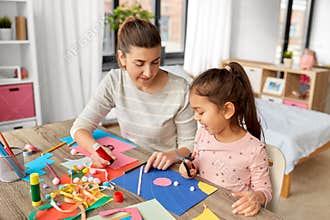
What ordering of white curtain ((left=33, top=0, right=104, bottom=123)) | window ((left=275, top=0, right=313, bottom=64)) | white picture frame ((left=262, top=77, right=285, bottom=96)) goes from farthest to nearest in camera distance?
window ((left=275, top=0, right=313, bottom=64)), white picture frame ((left=262, top=77, right=285, bottom=96)), white curtain ((left=33, top=0, right=104, bottom=123))

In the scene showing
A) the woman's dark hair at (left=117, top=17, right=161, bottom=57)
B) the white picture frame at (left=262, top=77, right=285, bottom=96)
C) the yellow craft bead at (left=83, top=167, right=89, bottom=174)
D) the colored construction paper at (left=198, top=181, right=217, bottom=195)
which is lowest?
the white picture frame at (left=262, top=77, right=285, bottom=96)

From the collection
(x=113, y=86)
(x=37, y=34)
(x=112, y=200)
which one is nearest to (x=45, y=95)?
(x=37, y=34)

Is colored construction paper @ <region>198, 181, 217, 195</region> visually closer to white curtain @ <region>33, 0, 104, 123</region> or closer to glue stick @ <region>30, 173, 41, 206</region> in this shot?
glue stick @ <region>30, 173, 41, 206</region>

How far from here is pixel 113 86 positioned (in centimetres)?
132

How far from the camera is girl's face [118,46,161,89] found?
1.12 metres

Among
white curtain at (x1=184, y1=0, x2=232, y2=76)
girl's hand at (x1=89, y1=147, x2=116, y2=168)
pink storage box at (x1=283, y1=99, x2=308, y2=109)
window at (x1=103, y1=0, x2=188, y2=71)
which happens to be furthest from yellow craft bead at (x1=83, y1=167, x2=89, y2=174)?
pink storage box at (x1=283, y1=99, x2=308, y2=109)

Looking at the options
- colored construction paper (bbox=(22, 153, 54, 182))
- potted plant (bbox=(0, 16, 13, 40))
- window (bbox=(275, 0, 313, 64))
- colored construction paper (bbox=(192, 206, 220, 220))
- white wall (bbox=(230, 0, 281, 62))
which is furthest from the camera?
window (bbox=(275, 0, 313, 64))

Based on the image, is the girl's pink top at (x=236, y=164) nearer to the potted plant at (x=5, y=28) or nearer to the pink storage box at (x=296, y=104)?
the potted plant at (x=5, y=28)

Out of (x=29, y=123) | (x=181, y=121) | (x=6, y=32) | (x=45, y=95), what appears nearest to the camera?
(x=181, y=121)

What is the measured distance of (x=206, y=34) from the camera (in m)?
3.75

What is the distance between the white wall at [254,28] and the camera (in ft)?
13.3

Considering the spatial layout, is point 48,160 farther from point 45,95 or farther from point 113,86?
point 45,95

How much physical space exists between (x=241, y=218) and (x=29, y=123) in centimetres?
219

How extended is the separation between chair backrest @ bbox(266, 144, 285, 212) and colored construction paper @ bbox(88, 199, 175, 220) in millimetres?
401
